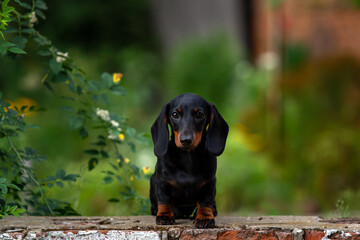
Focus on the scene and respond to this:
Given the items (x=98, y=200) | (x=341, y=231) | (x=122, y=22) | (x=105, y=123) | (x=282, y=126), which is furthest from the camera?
(x=122, y=22)

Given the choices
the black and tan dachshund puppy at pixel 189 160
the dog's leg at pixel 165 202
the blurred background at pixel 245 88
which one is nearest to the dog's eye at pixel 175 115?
the black and tan dachshund puppy at pixel 189 160

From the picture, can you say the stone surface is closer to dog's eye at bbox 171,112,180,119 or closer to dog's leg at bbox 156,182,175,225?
dog's leg at bbox 156,182,175,225

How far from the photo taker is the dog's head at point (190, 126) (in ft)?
8.43

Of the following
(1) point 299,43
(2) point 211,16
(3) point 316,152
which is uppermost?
(2) point 211,16

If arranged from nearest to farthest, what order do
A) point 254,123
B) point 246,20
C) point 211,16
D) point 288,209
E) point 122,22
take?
point 288,209
point 254,123
point 211,16
point 246,20
point 122,22

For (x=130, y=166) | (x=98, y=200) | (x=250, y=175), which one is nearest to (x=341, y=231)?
(x=130, y=166)

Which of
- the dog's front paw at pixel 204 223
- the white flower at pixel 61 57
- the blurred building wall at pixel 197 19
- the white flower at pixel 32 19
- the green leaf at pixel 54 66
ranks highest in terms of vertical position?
the blurred building wall at pixel 197 19

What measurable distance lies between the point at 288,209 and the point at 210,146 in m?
3.61

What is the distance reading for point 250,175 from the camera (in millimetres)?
6668

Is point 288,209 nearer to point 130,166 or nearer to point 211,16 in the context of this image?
point 130,166

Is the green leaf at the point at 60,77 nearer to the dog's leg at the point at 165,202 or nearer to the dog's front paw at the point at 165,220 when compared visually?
the dog's leg at the point at 165,202

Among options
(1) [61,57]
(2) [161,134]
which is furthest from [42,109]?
(2) [161,134]

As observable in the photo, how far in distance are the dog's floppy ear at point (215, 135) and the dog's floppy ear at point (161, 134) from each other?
19cm

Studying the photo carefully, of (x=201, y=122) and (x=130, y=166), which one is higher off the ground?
(x=201, y=122)
